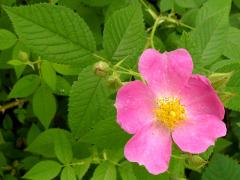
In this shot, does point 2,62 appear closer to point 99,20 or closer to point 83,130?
point 99,20

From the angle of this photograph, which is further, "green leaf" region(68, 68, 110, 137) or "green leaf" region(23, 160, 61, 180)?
"green leaf" region(23, 160, 61, 180)

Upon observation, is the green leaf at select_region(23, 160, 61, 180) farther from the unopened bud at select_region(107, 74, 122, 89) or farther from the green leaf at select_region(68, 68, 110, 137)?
the unopened bud at select_region(107, 74, 122, 89)

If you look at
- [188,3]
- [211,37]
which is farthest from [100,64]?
[188,3]

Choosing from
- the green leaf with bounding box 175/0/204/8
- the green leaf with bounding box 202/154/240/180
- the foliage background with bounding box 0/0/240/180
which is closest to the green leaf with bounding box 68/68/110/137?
the foliage background with bounding box 0/0/240/180

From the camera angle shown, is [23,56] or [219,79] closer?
[219,79]

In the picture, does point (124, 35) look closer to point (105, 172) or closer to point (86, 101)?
point (86, 101)

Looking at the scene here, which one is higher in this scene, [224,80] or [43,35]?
[43,35]

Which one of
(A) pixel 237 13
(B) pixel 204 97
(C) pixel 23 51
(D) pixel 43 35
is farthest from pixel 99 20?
(B) pixel 204 97
